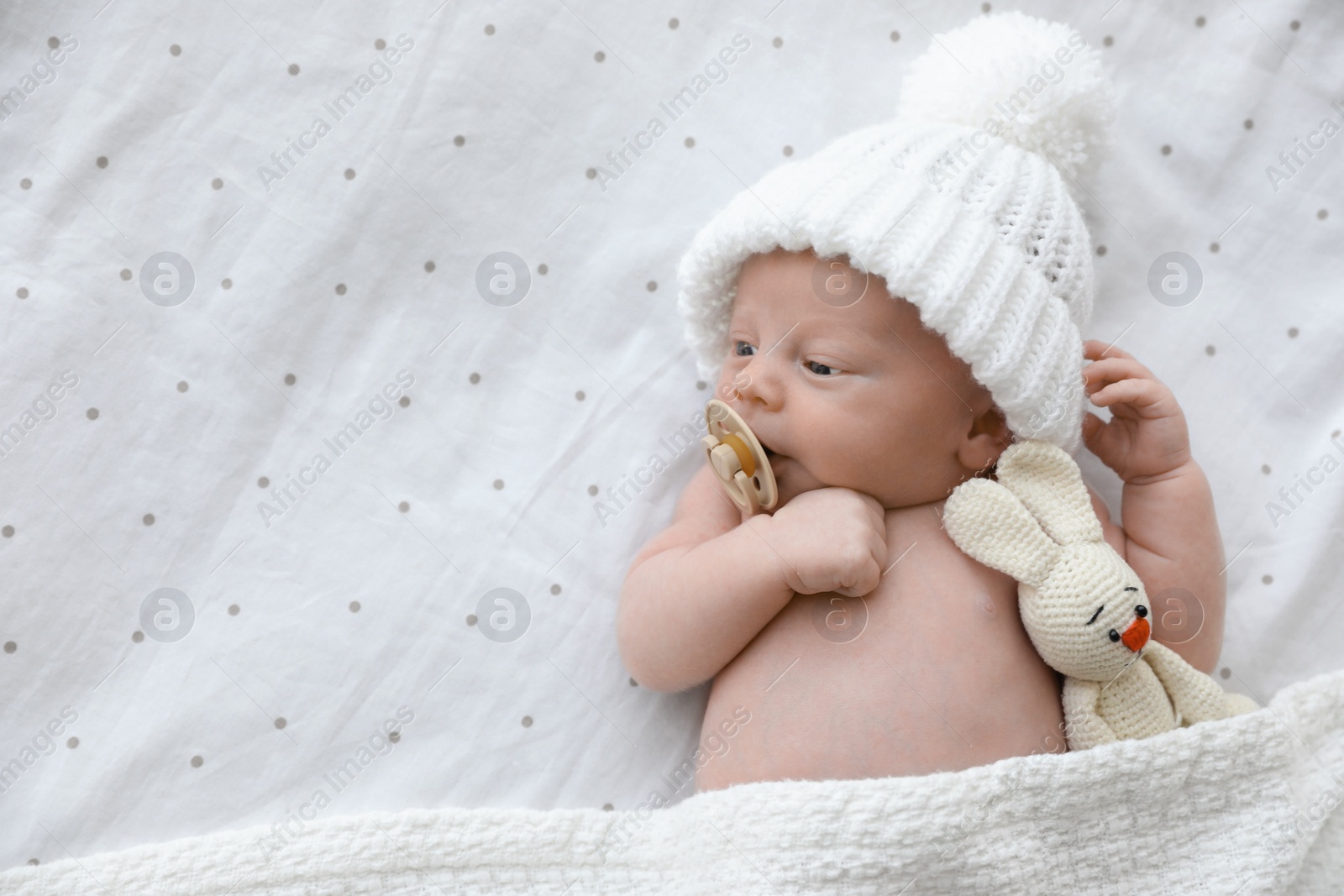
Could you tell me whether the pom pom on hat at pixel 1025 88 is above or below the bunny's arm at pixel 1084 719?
above

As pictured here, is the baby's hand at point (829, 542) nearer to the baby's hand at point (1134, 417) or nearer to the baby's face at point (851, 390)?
the baby's face at point (851, 390)

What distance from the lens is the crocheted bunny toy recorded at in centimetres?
135

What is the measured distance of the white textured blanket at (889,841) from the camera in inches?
51.3

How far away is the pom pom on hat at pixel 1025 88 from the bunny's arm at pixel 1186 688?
0.74 meters

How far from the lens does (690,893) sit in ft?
4.49

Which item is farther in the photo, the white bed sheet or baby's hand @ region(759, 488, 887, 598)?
the white bed sheet

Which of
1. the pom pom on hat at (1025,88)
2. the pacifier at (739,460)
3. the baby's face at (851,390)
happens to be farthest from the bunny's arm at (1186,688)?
the pom pom on hat at (1025,88)

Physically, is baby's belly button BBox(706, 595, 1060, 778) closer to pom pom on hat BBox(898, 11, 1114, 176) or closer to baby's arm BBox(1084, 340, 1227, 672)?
baby's arm BBox(1084, 340, 1227, 672)

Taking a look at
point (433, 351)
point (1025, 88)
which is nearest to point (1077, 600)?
point (1025, 88)

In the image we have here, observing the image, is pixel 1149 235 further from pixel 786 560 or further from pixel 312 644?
pixel 312 644

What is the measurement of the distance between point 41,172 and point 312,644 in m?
0.86

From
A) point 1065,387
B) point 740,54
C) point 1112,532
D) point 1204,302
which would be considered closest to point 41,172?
point 740,54

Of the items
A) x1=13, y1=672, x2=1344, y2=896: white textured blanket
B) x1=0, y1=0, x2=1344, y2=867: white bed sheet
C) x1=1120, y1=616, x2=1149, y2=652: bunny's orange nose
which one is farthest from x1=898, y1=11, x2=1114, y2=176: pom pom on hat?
x1=13, y1=672, x2=1344, y2=896: white textured blanket

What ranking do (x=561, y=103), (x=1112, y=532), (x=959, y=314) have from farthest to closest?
(x=561, y=103), (x=1112, y=532), (x=959, y=314)
